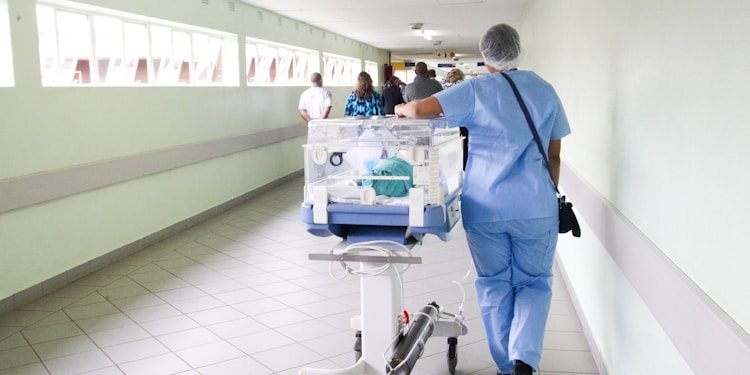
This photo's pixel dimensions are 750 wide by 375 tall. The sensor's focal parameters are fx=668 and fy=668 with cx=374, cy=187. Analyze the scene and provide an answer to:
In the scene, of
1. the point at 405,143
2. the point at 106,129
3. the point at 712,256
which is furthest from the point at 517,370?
the point at 106,129

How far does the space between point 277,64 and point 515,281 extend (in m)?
8.23

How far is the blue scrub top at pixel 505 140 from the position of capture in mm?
2867

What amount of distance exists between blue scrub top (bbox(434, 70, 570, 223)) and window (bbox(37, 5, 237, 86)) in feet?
11.3

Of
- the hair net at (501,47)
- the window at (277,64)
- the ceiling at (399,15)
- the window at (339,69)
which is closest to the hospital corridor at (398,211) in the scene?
the hair net at (501,47)

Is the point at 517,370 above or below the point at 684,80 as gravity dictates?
below

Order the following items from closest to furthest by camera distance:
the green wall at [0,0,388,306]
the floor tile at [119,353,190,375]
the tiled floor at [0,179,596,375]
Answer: the floor tile at [119,353,190,375] < the tiled floor at [0,179,596,375] < the green wall at [0,0,388,306]

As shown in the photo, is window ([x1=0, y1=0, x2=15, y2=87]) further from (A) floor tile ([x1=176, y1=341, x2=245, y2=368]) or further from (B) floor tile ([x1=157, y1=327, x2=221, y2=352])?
(A) floor tile ([x1=176, y1=341, x2=245, y2=368])

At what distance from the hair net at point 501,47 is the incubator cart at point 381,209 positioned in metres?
Answer: 0.43

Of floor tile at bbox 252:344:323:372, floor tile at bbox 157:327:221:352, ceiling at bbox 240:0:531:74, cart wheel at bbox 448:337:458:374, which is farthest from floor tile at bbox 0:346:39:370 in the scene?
ceiling at bbox 240:0:531:74

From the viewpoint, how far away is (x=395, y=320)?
9.09 feet

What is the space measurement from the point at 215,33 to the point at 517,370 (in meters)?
6.51

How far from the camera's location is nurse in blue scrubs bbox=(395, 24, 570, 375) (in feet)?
9.42

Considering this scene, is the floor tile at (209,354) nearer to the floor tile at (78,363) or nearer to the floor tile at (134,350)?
the floor tile at (134,350)

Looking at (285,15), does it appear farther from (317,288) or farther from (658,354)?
(658,354)
